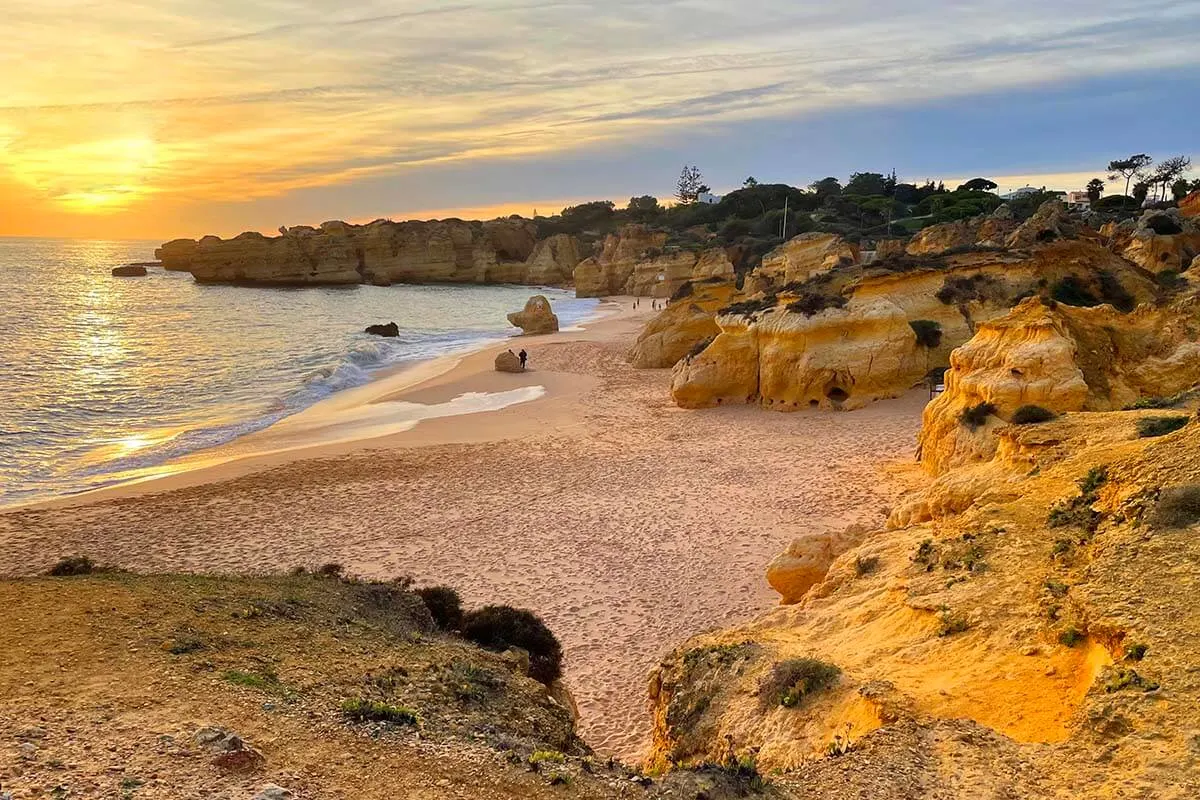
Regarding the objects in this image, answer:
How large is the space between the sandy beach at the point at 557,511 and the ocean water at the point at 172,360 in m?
3.22

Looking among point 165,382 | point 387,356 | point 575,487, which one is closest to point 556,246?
point 387,356

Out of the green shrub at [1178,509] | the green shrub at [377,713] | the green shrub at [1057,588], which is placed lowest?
the green shrub at [377,713]

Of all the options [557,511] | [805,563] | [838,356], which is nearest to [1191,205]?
[838,356]

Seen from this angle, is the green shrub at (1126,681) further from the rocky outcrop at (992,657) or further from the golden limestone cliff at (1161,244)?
the golden limestone cliff at (1161,244)

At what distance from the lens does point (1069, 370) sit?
1263cm

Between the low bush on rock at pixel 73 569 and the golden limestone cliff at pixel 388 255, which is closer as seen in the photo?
the low bush on rock at pixel 73 569

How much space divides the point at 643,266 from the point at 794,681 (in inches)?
2587

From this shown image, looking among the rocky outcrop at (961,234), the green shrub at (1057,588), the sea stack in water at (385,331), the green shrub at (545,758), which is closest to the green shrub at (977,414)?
the green shrub at (1057,588)

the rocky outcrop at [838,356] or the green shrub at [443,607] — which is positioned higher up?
the rocky outcrop at [838,356]

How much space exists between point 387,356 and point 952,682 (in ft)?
118

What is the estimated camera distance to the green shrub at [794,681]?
6090 millimetres

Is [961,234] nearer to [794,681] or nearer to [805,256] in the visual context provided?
[805,256]

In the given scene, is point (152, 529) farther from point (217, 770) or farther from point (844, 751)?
point (844, 751)

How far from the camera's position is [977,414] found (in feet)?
43.2
